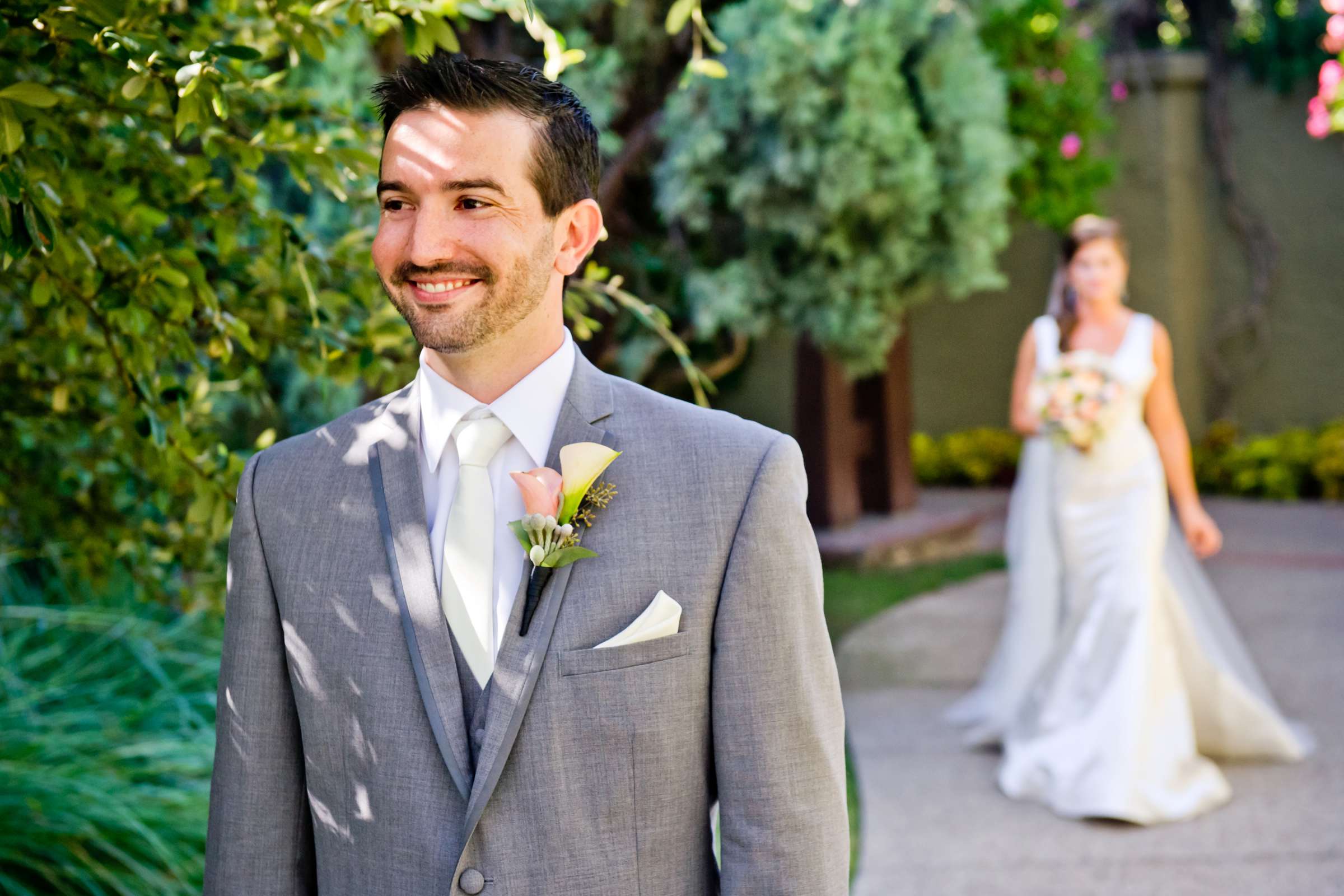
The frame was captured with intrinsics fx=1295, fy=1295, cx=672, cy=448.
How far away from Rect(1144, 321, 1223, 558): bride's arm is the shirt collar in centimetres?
387

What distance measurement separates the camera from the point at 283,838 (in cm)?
173

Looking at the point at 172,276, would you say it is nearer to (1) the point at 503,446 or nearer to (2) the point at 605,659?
(1) the point at 503,446

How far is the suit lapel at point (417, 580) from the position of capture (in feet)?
5.24

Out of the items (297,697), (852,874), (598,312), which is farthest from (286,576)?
(598,312)

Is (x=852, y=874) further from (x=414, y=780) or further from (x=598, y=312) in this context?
(x=598, y=312)

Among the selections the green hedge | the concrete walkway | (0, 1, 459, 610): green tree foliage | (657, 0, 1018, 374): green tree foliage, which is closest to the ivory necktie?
(0, 1, 459, 610): green tree foliage

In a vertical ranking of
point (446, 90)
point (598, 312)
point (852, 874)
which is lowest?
point (852, 874)

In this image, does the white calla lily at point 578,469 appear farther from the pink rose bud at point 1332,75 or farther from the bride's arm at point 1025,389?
the pink rose bud at point 1332,75

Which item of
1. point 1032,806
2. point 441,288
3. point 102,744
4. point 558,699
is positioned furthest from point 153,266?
point 1032,806

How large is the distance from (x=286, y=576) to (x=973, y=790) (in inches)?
150

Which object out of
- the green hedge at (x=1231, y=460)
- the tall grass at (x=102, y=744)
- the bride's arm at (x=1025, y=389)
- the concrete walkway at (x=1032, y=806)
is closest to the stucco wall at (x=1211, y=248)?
the green hedge at (x=1231, y=460)

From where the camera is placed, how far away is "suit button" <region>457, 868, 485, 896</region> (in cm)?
158

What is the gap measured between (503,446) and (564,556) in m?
0.24

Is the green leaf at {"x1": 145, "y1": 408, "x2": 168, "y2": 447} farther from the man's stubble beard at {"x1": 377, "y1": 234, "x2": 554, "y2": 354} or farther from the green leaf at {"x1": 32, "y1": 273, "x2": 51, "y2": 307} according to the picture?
the man's stubble beard at {"x1": 377, "y1": 234, "x2": 554, "y2": 354}
